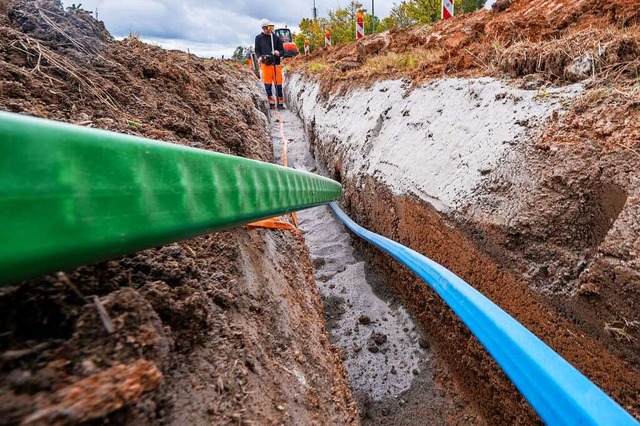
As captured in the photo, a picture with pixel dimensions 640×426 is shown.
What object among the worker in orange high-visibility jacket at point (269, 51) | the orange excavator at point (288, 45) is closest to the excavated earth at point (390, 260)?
the worker in orange high-visibility jacket at point (269, 51)

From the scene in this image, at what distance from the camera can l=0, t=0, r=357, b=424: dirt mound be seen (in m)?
0.57

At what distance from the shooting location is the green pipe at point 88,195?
1.66ft

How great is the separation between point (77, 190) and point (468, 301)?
4.38 feet

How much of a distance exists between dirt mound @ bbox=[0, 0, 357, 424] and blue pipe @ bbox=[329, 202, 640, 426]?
676 millimetres

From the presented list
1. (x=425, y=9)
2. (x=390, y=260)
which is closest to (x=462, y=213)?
(x=390, y=260)

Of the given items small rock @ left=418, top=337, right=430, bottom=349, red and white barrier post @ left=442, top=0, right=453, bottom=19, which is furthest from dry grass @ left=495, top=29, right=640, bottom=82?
red and white barrier post @ left=442, top=0, right=453, bottom=19

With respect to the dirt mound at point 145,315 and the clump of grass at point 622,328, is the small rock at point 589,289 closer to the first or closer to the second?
the clump of grass at point 622,328

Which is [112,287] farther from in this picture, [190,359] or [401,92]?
[401,92]

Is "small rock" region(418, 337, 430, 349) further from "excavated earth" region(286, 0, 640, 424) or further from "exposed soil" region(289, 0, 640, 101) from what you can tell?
"exposed soil" region(289, 0, 640, 101)

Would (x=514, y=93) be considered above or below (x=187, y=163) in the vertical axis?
above

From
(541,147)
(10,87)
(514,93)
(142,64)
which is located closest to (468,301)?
(541,147)

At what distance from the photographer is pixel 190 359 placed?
937 mm

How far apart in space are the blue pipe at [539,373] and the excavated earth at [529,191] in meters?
0.46

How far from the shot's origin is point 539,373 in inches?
40.3
